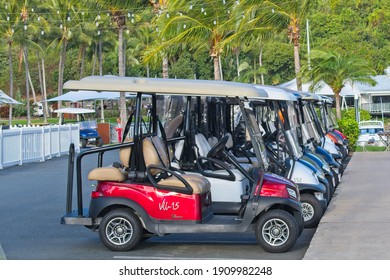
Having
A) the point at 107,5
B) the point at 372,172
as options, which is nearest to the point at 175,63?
the point at 107,5

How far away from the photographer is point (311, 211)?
40.5 feet

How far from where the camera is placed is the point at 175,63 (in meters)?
78.0

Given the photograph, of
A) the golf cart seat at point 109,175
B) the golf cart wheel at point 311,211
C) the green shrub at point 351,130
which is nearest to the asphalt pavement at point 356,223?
the golf cart wheel at point 311,211

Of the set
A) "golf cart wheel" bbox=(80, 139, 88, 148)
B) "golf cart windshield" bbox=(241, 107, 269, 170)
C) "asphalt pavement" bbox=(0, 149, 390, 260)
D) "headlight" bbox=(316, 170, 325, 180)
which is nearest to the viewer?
"asphalt pavement" bbox=(0, 149, 390, 260)

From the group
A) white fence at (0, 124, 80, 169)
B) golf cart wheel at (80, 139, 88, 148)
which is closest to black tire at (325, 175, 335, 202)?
white fence at (0, 124, 80, 169)

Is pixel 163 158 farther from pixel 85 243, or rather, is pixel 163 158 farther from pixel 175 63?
pixel 175 63

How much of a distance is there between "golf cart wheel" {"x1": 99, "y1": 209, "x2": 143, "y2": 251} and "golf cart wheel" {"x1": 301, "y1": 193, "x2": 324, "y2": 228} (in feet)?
9.50

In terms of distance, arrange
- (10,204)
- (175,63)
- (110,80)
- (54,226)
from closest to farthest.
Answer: (110,80) < (54,226) < (10,204) < (175,63)

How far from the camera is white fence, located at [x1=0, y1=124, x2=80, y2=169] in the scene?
80.2ft

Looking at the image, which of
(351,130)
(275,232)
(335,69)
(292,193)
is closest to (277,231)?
(275,232)

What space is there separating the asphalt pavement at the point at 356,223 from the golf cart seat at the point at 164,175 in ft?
4.68

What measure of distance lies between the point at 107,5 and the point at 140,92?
2681 centimetres

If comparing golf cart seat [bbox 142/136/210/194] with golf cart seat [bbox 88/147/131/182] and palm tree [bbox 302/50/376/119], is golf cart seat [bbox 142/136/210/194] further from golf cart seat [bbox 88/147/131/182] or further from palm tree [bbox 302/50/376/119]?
palm tree [bbox 302/50/376/119]

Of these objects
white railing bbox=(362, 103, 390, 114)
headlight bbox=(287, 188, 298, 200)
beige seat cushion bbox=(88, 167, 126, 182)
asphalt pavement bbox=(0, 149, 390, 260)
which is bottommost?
asphalt pavement bbox=(0, 149, 390, 260)
